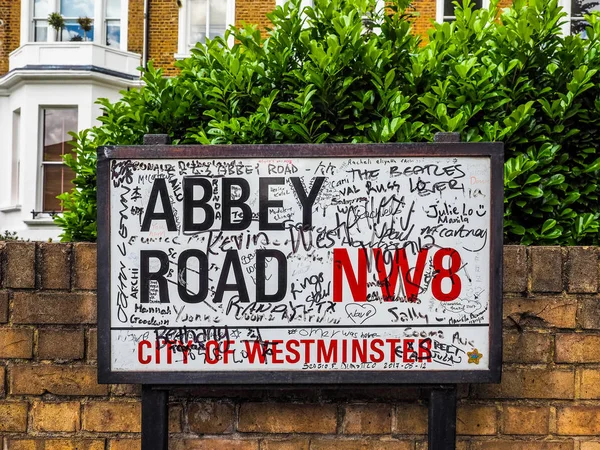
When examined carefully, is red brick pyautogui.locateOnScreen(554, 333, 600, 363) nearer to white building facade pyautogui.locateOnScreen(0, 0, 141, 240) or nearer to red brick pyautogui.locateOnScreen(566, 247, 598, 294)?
red brick pyautogui.locateOnScreen(566, 247, 598, 294)

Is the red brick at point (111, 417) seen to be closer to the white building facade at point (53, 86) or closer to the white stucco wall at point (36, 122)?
the white building facade at point (53, 86)

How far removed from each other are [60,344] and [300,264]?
119cm

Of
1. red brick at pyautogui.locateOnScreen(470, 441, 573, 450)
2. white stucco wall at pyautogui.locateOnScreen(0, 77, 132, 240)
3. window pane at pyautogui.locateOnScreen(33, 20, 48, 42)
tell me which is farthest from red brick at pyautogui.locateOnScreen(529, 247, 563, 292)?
window pane at pyautogui.locateOnScreen(33, 20, 48, 42)

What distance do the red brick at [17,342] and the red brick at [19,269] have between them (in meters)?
0.21

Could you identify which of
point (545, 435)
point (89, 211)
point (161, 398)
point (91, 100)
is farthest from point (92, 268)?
point (91, 100)

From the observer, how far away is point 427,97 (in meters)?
3.43

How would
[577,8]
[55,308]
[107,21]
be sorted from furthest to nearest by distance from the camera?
[107,21] < [577,8] < [55,308]

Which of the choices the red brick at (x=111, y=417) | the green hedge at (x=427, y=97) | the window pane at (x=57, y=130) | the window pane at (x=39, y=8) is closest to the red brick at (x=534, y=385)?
the green hedge at (x=427, y=97)

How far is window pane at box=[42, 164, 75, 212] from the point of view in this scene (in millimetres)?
15070

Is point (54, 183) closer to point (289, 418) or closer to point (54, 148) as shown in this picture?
point (54, 148)

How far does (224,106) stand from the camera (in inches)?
147

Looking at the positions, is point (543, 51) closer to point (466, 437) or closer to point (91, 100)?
point (466, 437)

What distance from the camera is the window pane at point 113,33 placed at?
15641 mm

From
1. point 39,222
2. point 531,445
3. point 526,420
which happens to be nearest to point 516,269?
point 526,420
